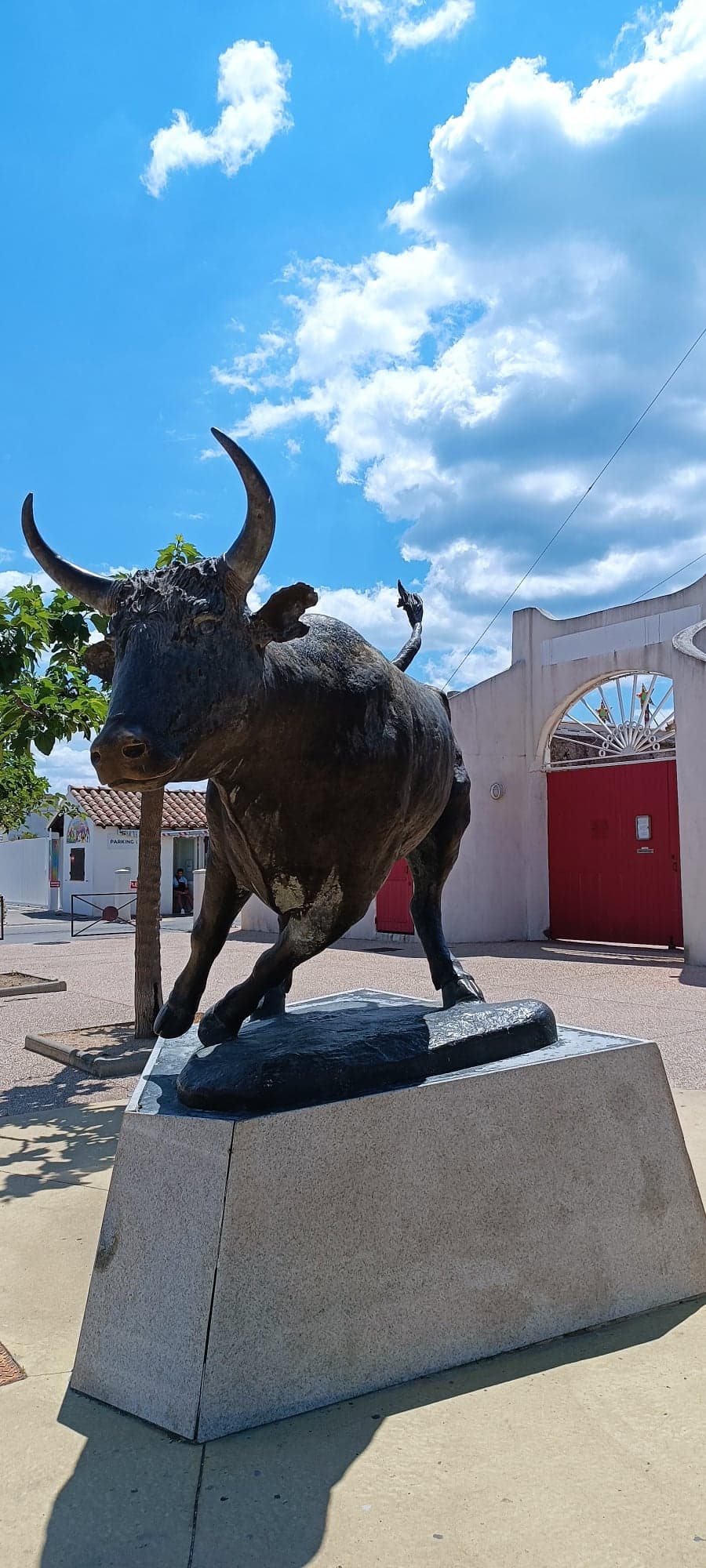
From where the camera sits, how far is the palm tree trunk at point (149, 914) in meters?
7.41

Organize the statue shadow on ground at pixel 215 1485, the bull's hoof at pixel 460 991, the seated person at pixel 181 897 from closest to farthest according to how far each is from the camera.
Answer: the statue shadow on ground at pixel 215 1485, the bull's hoof at pixel 460 991, the seated person at pixel 181 897

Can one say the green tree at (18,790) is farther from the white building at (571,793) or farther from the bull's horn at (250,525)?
the bull's horn at (250,525)

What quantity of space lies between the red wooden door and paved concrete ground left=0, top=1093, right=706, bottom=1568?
11320 millimetres

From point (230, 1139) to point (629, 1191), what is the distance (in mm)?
1342

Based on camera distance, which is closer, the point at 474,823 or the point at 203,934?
the point at 203,934

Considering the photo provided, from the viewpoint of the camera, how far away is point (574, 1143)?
3055 millimetres

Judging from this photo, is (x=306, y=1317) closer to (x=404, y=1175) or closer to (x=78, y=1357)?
(x=404, y=1175)

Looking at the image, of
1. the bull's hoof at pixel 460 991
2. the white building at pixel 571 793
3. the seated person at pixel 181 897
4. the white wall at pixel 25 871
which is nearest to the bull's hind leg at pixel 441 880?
the bull's hoof at pixel 460 991

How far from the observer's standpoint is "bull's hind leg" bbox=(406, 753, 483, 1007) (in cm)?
388

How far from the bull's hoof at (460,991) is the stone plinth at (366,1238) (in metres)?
0.67

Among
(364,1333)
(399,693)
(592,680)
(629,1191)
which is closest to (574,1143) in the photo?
(629,1191)

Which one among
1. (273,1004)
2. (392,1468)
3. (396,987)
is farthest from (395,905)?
(392,1468)

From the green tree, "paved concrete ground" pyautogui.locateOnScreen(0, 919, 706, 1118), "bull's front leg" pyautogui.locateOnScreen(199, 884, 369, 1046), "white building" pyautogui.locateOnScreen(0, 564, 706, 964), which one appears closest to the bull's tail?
"bull's front leg" pyautogui.locateOnScreen(199, 884, 369, 1046)

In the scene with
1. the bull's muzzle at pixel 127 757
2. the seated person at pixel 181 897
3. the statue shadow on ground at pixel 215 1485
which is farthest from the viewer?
the seated person at pixel 181 897
